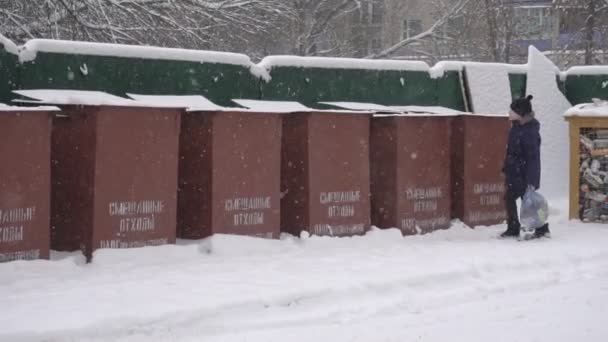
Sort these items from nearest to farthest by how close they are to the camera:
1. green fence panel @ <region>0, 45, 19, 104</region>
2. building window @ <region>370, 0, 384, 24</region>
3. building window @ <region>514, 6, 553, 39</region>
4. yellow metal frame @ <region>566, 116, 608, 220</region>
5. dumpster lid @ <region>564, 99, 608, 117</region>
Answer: green fence panel @ <region>0, 45, 19, 104</region> → dumpster lid @ <region>564, 99, 608, 117</region> → yellow metal frame @ <region>566, 116, 608, 220</region> → building window @ <region>514, 6, 553, 39</region> → building window @ <region>370, 0, 384, 24</region>

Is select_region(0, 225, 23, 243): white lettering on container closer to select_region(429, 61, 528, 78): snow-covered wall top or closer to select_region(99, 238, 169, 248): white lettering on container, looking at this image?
select_region(99, 238, 169, 248): white lettering on container

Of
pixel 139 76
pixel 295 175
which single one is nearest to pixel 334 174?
pixel 295 175

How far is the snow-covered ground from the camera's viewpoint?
263 inches

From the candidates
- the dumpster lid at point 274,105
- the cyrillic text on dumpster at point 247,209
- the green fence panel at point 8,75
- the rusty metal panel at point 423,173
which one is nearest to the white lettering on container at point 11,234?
the green fence panel at point 8,75

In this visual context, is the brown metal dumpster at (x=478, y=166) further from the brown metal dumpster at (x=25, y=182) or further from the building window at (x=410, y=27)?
the building window at (x=410, y=27)

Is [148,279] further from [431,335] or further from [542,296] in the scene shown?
[542,296]

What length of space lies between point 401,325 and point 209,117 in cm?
335

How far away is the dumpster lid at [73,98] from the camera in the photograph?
28.8 ft

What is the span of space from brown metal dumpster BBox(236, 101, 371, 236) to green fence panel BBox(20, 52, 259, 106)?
1.02m

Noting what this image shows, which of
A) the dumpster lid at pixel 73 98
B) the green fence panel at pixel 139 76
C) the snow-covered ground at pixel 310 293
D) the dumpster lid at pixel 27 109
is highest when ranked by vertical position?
the green fence panel at pixel 139 76

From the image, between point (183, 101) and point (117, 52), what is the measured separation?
0.85 m

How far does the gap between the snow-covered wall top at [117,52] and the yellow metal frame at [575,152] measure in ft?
14.4

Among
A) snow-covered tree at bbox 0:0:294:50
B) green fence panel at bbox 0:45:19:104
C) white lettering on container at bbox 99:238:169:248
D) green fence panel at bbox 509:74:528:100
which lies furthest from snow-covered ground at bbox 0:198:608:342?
snow-covered tree at bbox 0:0:294:50

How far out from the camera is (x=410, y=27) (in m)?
41.4
